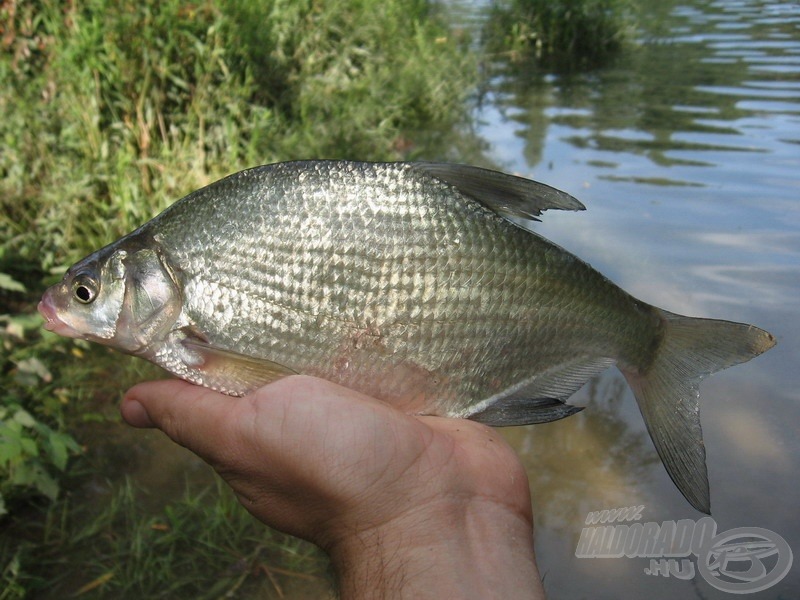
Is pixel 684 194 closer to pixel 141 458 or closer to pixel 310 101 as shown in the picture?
pixel 310 101

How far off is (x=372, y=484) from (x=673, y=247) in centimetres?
→ 461

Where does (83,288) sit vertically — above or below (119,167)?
above

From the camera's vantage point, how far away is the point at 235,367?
1950 mm

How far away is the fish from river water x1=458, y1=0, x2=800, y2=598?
1.75 m

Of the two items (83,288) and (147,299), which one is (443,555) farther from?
(83,288)

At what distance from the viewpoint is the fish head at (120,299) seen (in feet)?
6.41

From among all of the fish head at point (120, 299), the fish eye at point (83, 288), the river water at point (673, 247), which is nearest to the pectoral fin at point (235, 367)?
the fish head at point (120, 299)

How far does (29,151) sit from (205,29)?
1692mm

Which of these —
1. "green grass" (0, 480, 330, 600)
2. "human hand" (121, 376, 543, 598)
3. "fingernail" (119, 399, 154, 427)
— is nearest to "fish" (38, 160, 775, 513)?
"human hand" (121, 376, 543, 598)

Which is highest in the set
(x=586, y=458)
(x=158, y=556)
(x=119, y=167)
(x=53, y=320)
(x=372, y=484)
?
(x=53, y=320)

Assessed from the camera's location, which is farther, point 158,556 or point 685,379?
point 158,556

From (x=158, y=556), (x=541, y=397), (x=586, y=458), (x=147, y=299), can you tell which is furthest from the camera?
(x=586, y=458)

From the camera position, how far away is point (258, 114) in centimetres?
575

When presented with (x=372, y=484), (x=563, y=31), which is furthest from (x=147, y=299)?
(x=563, y=31)
